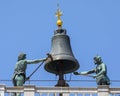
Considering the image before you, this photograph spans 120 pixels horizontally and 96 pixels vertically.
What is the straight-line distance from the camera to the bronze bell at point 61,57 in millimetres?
53219

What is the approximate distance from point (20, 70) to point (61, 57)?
5.83ft

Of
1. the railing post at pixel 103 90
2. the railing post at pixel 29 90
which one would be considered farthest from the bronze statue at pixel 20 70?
the railing post at pixel 103 90

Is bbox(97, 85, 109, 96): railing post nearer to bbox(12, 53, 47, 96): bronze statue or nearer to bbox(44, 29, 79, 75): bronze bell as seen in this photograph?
bbox(44, 29, 79, 75): bronze bell

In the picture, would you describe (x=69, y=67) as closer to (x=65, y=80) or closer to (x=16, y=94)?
(x=65, y=80)

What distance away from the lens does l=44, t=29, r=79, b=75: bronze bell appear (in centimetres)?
5322

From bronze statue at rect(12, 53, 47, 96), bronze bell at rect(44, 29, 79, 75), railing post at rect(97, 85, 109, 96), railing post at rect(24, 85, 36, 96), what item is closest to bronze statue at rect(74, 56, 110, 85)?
bronze bell at rect(44, 29, 79, 75)

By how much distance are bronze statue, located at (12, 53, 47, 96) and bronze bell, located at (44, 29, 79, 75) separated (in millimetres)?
469

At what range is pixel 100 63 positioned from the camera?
5328cm

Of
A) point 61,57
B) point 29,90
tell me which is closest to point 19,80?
point 61,57

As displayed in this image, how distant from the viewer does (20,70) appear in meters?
52.9

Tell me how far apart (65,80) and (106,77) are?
6.16 ft

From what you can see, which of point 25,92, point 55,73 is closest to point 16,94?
point 25,92

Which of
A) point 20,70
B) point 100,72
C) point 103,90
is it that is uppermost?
point 20,70

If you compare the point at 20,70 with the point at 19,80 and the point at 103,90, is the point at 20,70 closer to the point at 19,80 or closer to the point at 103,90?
the point at 19,80
